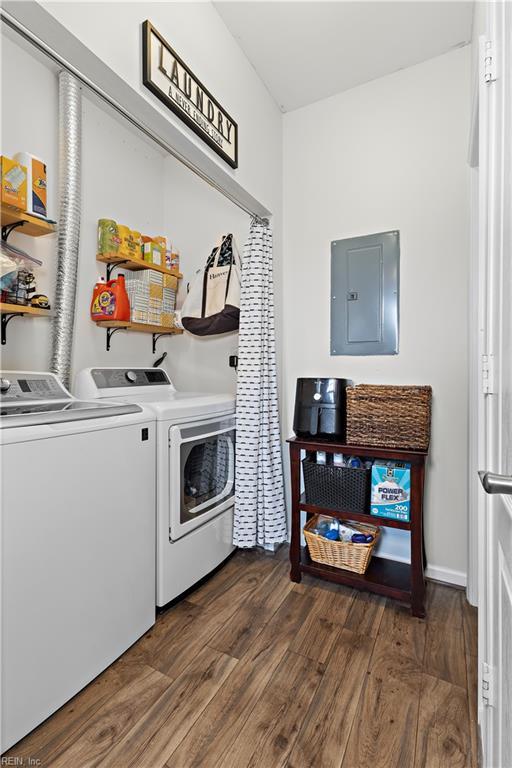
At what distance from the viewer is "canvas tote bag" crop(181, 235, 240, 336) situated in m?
2.34

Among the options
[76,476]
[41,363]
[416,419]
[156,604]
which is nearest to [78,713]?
[156,604]

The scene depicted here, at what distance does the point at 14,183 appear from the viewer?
169cm

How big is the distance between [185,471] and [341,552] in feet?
3.00

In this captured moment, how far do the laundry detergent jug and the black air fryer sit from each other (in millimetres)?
1228

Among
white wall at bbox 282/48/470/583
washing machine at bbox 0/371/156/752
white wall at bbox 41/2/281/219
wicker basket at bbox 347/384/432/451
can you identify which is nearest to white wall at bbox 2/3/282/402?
white wall at bbox 41/2/281/219

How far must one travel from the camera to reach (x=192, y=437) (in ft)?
6.15

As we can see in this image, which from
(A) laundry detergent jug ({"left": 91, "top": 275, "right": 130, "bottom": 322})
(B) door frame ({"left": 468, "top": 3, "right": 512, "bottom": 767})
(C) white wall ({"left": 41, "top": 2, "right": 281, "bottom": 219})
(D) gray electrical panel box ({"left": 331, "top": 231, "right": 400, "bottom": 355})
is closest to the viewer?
(B) door frame ({"left": 468, "top": 3, "right": 512, "bottom": 767})

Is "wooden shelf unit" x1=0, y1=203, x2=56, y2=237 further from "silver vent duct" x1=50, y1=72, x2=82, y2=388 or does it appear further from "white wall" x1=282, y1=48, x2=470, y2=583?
"white wall" x1=282, y1=48, x2=470, y2=583

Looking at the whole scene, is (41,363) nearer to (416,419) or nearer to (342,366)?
(342,366)

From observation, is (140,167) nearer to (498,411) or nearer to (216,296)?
(216,296)

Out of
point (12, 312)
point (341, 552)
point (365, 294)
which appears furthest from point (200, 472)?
point (365, 294)

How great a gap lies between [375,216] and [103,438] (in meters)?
1.93

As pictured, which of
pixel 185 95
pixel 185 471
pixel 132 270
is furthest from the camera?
pixel 132 270

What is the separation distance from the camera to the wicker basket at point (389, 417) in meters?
1.78
